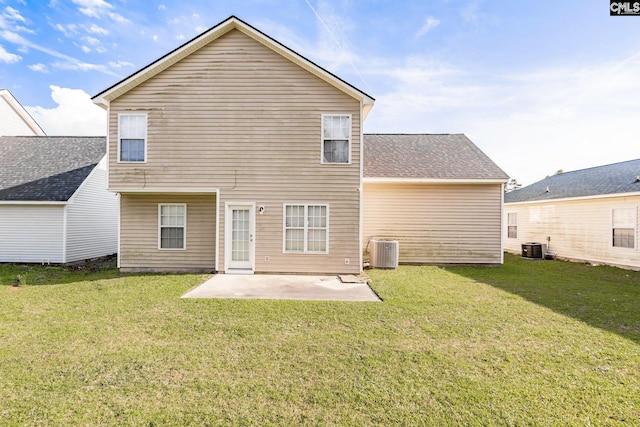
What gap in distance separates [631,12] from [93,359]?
13.5 m

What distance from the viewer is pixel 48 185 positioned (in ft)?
42.0

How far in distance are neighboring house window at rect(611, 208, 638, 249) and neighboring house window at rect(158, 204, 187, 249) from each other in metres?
17.1

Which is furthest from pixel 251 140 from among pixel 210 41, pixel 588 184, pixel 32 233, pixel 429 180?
pixel 588 184

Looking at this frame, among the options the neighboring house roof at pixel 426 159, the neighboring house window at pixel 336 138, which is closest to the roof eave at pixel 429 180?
the neighboring house roof at pixel 426 159

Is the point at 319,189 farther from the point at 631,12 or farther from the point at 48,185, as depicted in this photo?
the point at 48,185

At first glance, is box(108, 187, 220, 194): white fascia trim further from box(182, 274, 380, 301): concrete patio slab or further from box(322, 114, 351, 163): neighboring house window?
box(322, 114, 351, 163): neighboring house window

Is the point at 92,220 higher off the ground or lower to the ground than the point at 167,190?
lower

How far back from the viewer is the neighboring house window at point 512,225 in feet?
57.3

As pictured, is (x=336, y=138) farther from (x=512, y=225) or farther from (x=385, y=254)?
(x=512, y=225)

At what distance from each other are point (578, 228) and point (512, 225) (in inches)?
152

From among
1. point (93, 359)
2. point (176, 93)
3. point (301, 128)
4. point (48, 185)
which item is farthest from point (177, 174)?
point (48, 185)

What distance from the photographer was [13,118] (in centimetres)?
1762

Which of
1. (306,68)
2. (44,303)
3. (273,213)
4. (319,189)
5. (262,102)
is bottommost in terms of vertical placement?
(44,303)

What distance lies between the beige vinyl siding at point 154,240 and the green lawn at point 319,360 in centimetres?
290
